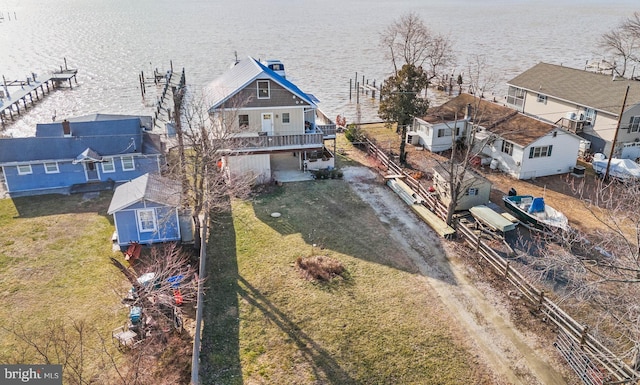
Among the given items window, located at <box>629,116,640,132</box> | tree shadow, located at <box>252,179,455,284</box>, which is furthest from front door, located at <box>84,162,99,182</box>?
window, located at <box>629,116,640,132</box>

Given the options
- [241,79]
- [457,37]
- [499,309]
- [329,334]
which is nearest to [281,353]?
[329,334]

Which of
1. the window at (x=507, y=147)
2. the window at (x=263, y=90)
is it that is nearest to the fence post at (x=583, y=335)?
the window at (x=507, y=147)

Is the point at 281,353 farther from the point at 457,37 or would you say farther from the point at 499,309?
the point at 457,37

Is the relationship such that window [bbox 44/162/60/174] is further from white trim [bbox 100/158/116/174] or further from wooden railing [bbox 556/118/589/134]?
wooden railing [bbox 556/118/589/134]

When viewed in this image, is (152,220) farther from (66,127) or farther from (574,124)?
(574,124)

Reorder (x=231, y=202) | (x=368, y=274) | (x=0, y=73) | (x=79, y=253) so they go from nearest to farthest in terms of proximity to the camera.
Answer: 1. (x=368, y=274)
2. (x=79, y=253)
3. (x=231, y=202)
4. (x=0, y=73)

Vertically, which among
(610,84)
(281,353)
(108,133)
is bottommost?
(281,353)
